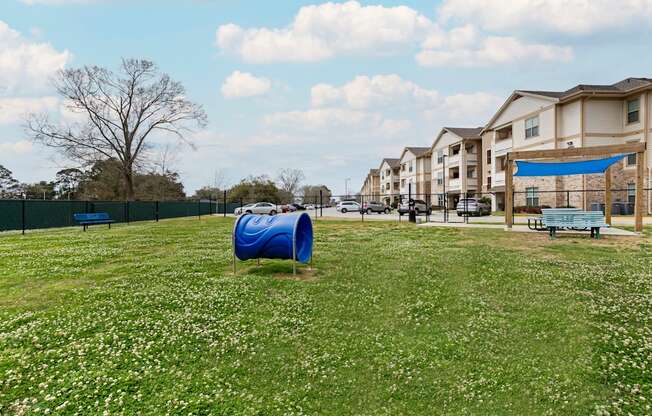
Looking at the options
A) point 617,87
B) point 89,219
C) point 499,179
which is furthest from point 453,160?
point 89,219

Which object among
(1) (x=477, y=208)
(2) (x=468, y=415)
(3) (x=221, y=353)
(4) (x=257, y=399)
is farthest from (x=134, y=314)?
(1) (x=477, y=208)

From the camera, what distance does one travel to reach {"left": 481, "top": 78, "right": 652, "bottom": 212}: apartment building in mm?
27359

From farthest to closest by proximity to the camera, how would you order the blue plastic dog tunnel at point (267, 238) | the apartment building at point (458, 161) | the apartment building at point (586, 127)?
the apartment building at point (458, 161) → the apartment building at point (586, 127) → the blue plastic dog tunnel at point (267, 238)

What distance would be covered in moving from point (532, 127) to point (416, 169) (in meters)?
31.5

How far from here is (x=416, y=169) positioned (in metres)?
64.8

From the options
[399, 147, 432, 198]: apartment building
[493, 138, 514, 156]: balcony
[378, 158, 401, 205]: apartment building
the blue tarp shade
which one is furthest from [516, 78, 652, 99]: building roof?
[378, 158, 401, 205]: apartment building

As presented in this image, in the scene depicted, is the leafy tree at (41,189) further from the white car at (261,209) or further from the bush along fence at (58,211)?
the white car at (261,209)

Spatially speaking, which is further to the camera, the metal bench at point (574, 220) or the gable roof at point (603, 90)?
the gable roof at point (603, 90)

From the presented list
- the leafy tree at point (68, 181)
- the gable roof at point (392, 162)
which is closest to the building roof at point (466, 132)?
the gable roof at point (392, 162)

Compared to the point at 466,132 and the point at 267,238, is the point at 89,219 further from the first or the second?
the point at 466,132

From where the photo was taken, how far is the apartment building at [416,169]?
6212cm

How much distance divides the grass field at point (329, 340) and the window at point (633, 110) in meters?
25.5

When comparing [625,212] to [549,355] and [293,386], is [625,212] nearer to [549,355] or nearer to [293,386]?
[549,355]

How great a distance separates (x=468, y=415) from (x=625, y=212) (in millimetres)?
32833
